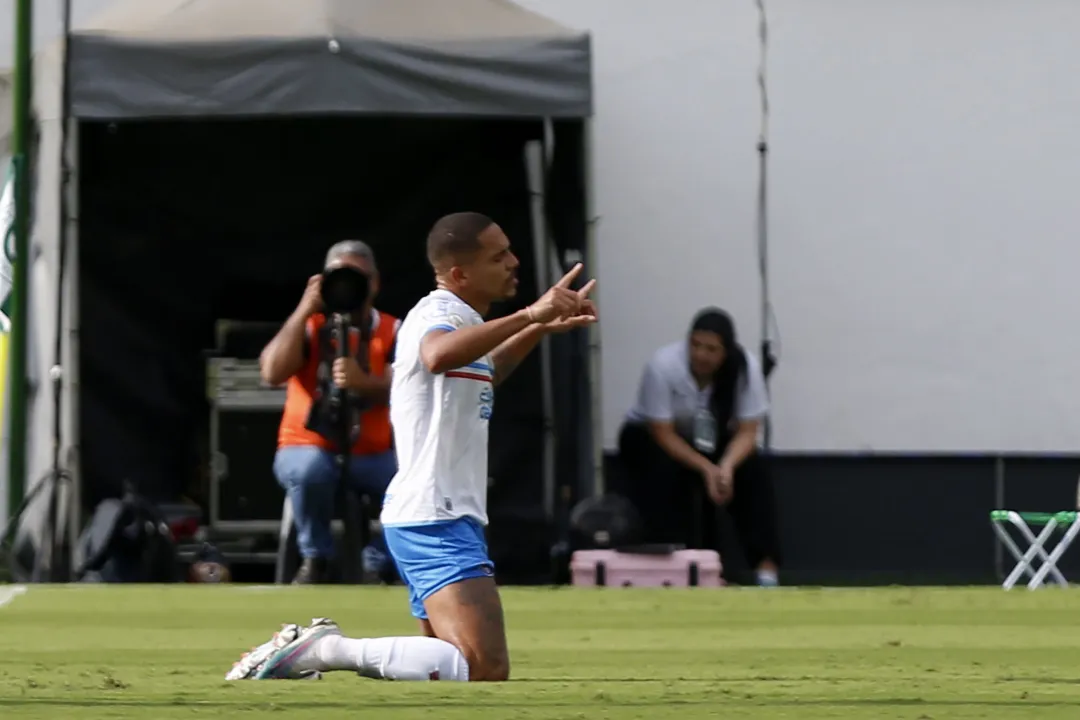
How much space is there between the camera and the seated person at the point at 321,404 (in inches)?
413

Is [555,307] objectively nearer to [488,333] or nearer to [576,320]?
[576,320]

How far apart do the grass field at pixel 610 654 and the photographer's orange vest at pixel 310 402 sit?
0.69m

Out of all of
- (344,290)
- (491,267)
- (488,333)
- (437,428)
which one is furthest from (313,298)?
(488,333)

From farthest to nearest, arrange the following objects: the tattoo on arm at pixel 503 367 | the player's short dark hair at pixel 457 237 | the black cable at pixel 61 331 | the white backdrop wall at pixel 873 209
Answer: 1. the white backdrop wall at pixel 873 209
2. the black cable at pixel 61 331
3. the tattoo on arm at pixel 503 367
4. the player's short dark hair at pixel 457 237

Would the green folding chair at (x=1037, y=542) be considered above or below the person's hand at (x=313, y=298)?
below

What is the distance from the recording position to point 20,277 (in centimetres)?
1182

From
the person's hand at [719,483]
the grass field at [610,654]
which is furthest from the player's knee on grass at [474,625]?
the person's hand at [719,483]

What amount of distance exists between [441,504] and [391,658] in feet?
1.48

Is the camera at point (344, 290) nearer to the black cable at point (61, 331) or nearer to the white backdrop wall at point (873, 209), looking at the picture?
the black cable at point (61, 331)

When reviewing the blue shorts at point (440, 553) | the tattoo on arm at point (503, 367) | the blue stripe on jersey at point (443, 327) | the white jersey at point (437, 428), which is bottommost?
the blue shorts at point (440, 553)

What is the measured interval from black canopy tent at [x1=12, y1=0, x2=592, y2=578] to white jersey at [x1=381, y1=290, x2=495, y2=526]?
200 inches

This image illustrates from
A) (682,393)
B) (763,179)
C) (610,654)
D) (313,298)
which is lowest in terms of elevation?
(610,654)

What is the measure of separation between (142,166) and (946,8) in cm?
457

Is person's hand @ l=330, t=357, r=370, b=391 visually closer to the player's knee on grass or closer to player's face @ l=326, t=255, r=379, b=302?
player's face @ l=326, t=255, r=379, b=302
